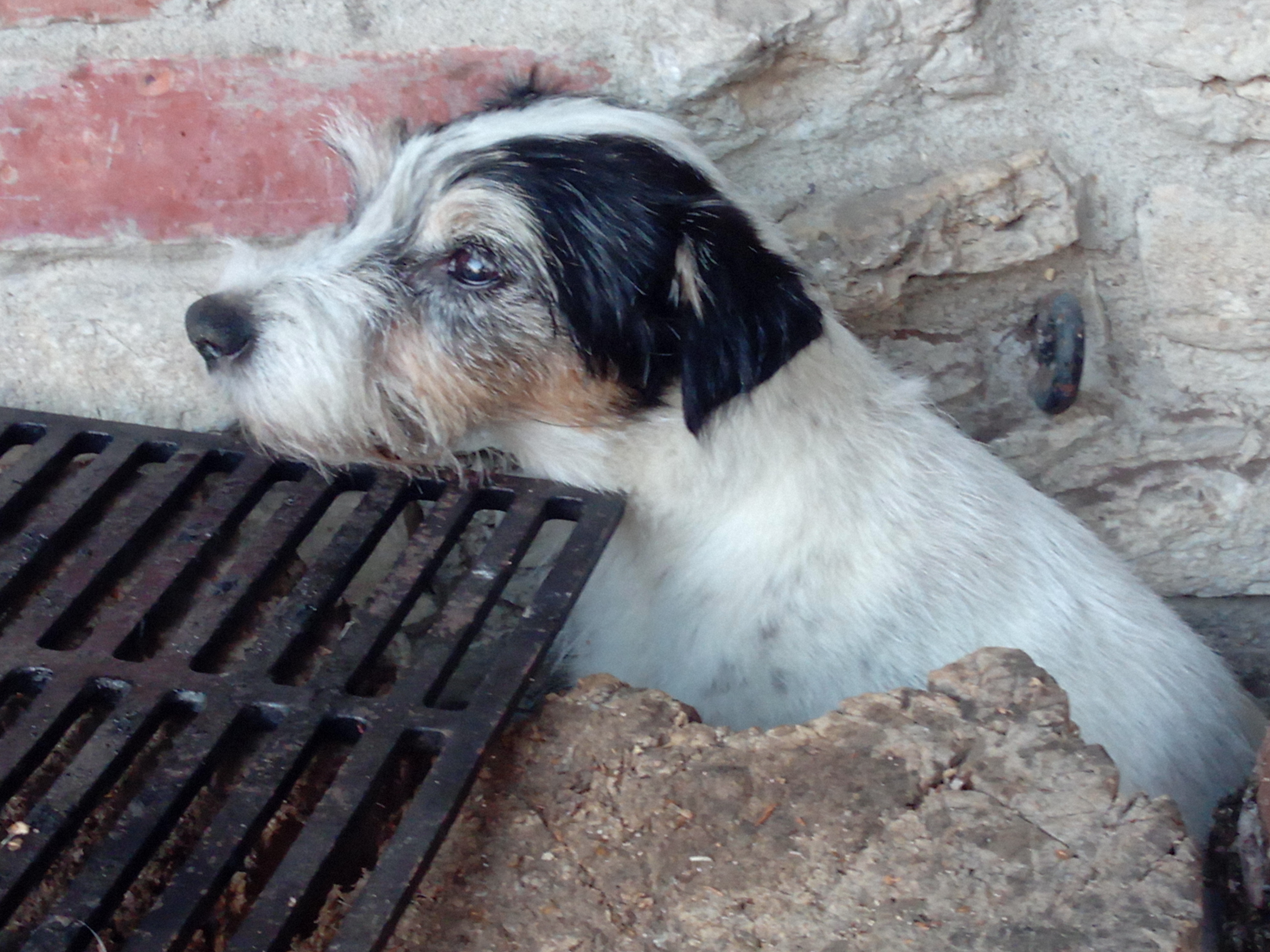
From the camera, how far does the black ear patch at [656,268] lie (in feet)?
4.47

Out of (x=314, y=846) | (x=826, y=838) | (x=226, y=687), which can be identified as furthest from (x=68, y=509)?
(x=826, y=838)

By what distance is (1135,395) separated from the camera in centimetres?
191

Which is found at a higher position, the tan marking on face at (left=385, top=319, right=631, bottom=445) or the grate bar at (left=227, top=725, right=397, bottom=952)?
the tan marking on face at (left=385, top=319, right=631, bottom=445)

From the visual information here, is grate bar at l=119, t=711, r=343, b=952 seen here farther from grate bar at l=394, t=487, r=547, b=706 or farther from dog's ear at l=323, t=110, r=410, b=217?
dog's ear at l=323, t=110, r=410, b=217

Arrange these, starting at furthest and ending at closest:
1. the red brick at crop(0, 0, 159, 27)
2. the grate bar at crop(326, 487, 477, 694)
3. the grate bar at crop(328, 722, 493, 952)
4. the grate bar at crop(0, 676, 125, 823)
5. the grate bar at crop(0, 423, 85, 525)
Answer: the red brick at crop(0, 0, 159, 27) → the grate bar at crop(0, 423, 85, 525) → the grate bar at crop(326, 487, 477, 694) → the grate bar at crop(0, 676, 125, 823) → the grate bar at crop(328, 722, 493, 952)

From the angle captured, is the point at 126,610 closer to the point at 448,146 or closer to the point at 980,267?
the point at 448,146

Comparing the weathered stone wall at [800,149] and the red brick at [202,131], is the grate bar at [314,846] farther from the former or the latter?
the red brick at [202,131]

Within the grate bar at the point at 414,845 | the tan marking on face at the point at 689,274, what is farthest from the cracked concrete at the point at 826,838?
the tan marking on face at the point at 689,274

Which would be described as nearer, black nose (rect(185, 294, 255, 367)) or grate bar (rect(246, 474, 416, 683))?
grate bar (rect(246, 474, 416, 683))

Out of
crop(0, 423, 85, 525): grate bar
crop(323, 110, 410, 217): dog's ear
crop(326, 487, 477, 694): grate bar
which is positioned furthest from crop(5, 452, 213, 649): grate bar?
crop(323, 110, 410, 217): dog's ear

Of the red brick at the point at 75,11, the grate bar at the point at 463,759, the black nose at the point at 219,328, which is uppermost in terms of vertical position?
the red brick at the point at 75,11

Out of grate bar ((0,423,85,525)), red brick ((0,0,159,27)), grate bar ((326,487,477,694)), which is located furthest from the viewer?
red brick ((0,0,159,27))

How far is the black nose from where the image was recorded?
1.36m

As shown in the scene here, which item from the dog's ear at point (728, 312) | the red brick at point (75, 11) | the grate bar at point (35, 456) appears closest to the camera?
the dog's ear at point (728, 312)
